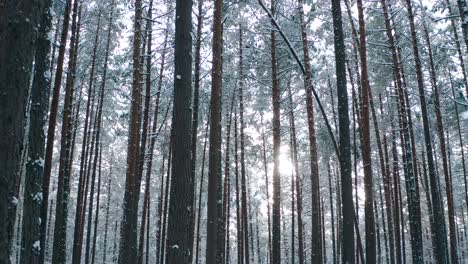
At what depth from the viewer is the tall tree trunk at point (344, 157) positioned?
30.9 ft

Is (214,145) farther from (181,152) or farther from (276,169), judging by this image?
(276,169)

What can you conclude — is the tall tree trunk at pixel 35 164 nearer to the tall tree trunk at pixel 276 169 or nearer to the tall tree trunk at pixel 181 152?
the tall tree trunk at pixel 181 152

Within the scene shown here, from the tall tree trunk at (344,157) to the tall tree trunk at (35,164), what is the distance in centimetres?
685

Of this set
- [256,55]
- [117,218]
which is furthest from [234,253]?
[256,55]

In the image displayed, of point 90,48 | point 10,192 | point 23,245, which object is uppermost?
point 90,48

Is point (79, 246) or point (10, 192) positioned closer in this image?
point (10, 192)

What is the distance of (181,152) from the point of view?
7.47 m

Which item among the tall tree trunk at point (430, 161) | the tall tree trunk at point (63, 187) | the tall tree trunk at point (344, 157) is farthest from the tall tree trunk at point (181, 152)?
the tall tree trunk at point (430, 161)

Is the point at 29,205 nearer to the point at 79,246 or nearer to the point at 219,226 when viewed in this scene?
the point at 219,226

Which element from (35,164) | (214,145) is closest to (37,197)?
(35,164)

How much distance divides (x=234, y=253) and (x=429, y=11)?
168 ft

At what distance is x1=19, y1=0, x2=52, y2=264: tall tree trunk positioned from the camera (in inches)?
315

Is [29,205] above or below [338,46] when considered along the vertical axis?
below

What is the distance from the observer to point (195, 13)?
1536 cm
